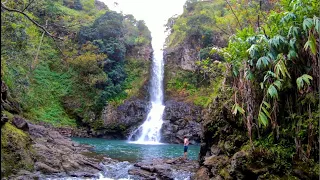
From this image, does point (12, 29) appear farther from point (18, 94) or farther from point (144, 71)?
point (144, 71)

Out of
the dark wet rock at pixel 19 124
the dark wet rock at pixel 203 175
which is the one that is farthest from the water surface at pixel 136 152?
the dark wet rock at pixel 203 175

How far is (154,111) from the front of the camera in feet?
86.7

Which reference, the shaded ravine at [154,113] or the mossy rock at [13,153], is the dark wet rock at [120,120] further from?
the mossy rock at [13,153]

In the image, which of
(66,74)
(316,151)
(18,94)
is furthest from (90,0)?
(316,151)

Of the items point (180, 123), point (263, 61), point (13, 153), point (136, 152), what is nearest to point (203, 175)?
point (263, 61)

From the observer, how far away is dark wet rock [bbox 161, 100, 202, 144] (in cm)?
2375

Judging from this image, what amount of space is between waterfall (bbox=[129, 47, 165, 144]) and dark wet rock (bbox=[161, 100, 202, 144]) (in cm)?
63

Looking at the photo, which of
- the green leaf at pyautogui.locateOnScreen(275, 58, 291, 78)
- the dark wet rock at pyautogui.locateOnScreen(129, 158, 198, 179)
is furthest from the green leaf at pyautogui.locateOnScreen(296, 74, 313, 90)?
the dark wet rock at pyautogui.locateOnScreen(129, 158, 198, 179)

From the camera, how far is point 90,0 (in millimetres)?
38312

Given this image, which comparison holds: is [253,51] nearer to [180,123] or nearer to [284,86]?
[284,86]

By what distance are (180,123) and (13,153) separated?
59.8 ft

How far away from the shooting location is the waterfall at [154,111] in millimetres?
24038

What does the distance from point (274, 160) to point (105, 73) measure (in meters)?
23.0

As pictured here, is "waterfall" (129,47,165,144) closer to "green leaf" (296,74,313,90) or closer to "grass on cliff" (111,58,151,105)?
"grass on cliff" (111,58,151,105)
